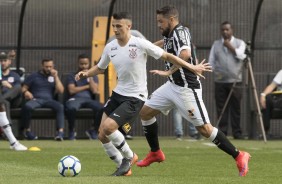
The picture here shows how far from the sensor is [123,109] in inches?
489

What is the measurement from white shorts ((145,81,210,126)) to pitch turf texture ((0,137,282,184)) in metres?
0.77

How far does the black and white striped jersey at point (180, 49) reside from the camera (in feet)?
42.8

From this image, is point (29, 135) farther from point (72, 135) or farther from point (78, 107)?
point (78, 107)

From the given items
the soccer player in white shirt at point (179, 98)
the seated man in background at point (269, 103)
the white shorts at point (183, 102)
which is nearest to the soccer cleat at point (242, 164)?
the soccer player in white shirt at point (179, 98)

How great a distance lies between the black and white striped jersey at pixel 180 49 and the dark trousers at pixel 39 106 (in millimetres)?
8162

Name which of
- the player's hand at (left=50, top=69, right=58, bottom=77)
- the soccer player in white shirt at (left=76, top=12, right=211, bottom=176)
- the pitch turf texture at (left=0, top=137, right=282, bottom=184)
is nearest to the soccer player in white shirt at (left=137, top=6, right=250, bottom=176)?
the pitch turf texture at (left=0, top=137, right=282, bottom=184)

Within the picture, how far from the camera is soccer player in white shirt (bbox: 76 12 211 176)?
12328 millimetres

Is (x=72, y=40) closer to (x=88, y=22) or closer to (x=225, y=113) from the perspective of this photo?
(x=88, y=22)

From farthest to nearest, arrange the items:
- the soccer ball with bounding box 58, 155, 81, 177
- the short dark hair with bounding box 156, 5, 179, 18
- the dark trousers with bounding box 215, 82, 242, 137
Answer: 1. the dark trousers with bounding box 215, 82, 242, 137
2. the short dark hair with bounding box 156, 5, 179, 18
3. the soccer ball with bounding box 58, 155, 81, 177

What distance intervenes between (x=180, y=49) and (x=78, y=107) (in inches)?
345

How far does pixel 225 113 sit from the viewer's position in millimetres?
21984

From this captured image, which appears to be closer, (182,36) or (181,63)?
(181,63)

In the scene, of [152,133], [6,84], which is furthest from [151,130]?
[6,84]

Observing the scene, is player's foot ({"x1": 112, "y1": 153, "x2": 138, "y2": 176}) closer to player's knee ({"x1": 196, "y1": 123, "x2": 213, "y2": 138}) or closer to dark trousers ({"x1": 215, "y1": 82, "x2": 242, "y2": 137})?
player's knee ({"x1": 196, "y1": 123, "x2": 213, "y2": 138})
